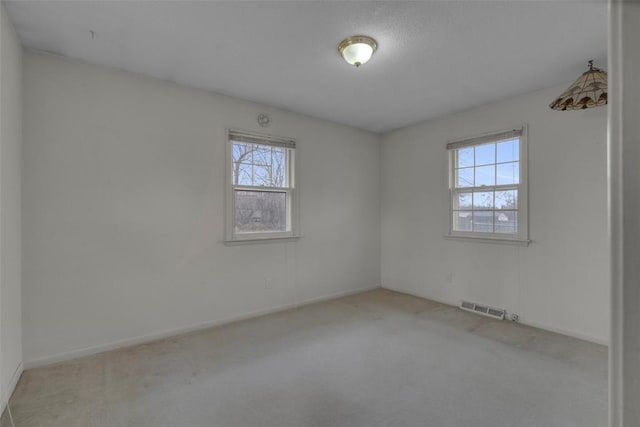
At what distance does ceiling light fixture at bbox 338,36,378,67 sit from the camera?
2369 millimetres

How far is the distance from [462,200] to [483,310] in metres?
1.39

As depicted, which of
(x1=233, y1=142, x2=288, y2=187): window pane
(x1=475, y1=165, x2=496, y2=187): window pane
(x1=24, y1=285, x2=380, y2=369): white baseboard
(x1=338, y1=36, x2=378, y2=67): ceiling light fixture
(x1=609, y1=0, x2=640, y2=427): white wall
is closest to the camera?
(x1=609, y1=0, x2=640, y2=427): white wall

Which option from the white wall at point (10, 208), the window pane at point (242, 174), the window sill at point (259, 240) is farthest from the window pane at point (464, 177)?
the white wall at point (10, 208)

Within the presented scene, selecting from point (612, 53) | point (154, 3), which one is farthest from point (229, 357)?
point (612, 53)

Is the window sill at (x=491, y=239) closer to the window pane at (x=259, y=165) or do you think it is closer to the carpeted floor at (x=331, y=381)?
the carpeted floor at (x=331, y=381)

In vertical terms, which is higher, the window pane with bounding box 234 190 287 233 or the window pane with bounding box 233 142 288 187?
the window pane with bounding box 233 142 288 187

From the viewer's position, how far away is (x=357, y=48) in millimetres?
2400

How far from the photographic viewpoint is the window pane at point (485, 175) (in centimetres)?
379

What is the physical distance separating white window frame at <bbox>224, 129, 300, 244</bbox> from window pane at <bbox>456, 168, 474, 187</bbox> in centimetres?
219

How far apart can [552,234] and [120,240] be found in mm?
4307

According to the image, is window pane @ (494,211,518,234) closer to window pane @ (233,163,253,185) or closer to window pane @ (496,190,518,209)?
window pane @ (496,190,518,209)

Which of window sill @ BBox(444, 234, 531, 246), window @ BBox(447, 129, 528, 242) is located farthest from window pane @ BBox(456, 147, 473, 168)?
window sill @ BBox(444, 234, 531, 246)

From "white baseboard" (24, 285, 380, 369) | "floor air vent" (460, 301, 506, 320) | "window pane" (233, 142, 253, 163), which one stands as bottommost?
"white baseboard" (24, 285, 380, 369)

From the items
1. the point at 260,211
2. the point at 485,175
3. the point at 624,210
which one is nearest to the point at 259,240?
the point at 260,211
